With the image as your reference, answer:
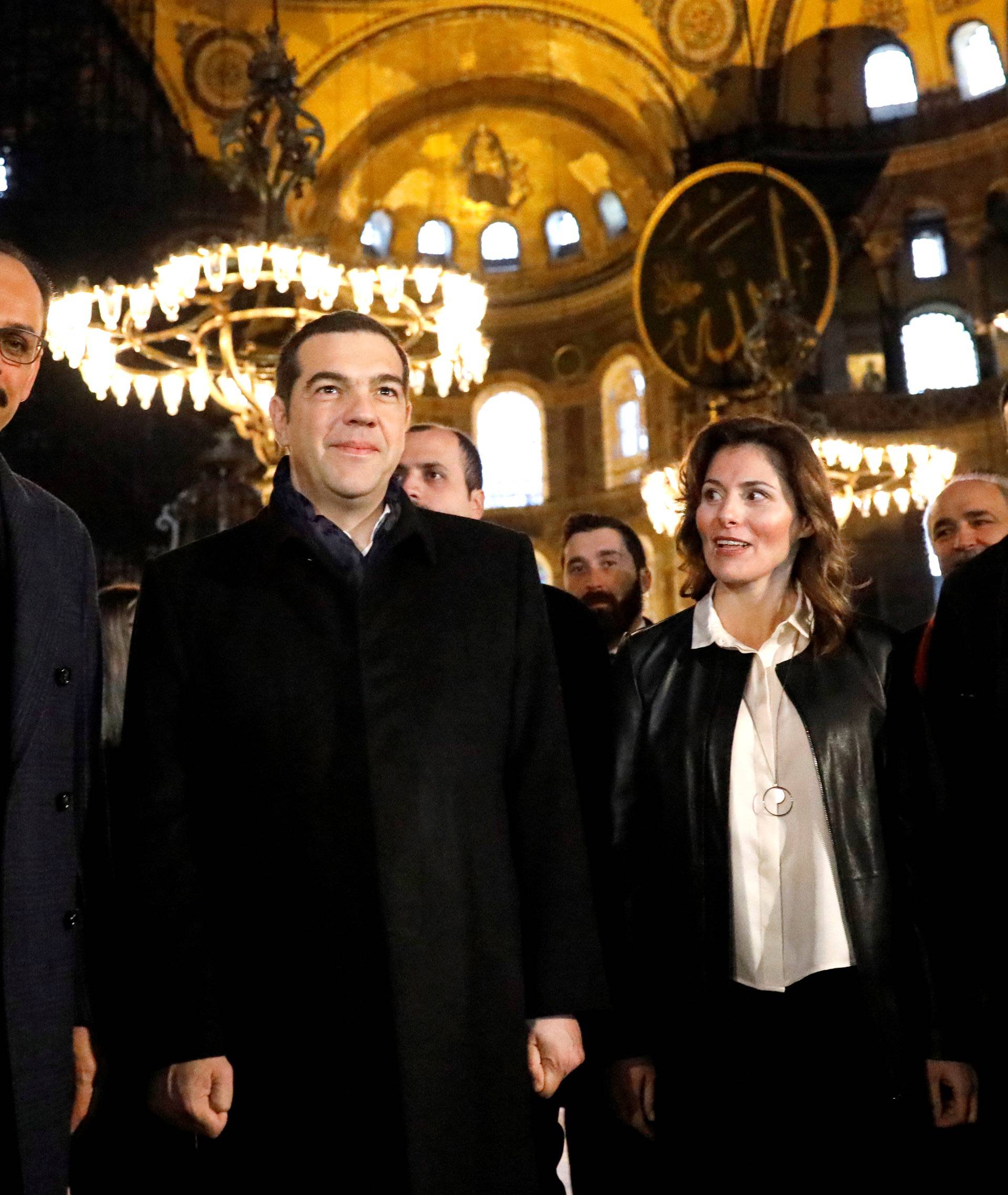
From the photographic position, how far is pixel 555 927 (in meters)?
2.03

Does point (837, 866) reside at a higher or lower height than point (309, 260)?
lower

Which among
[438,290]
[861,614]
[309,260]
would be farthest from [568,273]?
[861,614]

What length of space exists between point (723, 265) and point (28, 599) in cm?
1221

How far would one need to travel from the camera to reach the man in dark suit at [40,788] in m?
1.84

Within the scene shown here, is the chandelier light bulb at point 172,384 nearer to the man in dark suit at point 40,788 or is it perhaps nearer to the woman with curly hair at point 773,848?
the man in dark suit at point 40,788

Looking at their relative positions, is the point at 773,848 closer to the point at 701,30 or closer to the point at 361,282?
the point at 361,282

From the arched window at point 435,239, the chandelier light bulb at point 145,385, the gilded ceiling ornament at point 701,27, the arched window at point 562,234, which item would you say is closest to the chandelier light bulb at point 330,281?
the chandelier light bulb at point 145,385

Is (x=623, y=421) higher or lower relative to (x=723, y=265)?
higher

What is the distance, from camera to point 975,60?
15672mm

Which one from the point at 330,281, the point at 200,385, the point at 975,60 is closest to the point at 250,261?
the point at 330,281

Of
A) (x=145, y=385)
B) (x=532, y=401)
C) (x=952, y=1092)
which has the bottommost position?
(x=952, y=1092)

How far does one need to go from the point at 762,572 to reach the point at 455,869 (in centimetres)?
91

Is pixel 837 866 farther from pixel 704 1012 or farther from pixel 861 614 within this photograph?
pixel 861 614

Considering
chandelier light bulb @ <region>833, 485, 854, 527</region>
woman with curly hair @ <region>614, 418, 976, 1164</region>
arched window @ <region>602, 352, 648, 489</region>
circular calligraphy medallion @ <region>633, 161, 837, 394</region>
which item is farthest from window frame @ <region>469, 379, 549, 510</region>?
woman with curly hair @ <region>614, 418, 976, 1164</region>
